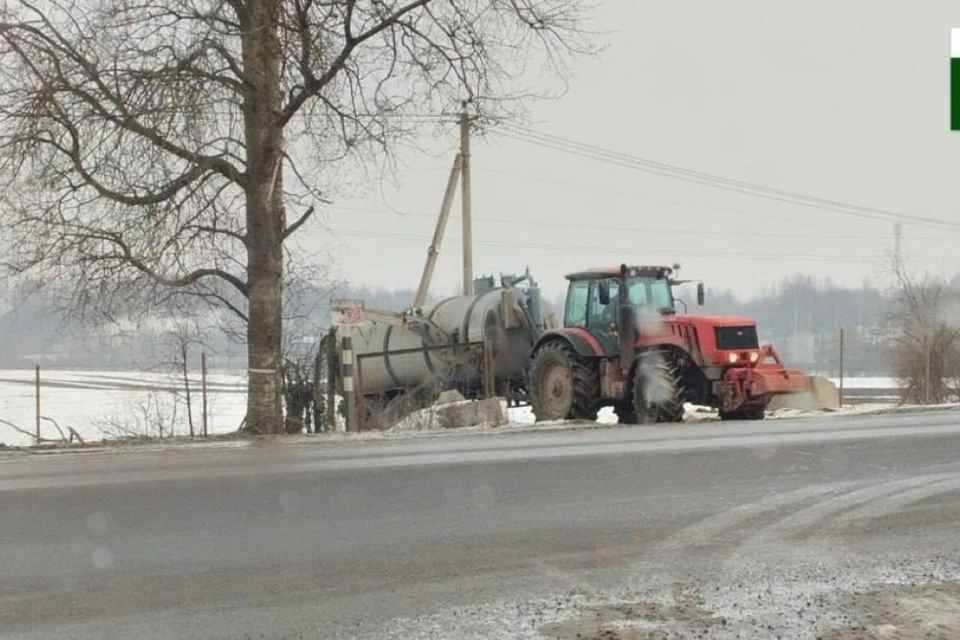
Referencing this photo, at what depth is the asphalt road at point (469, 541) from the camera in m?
5.10

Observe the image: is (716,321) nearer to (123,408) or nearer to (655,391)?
(655,391)

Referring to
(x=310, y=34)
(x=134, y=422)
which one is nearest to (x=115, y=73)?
(x=310, y=34)

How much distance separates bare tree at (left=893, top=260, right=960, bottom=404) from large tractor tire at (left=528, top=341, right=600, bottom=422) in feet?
45.8

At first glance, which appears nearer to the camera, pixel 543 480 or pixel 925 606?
pixel 925 606

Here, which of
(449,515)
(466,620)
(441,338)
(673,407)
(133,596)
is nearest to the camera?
(466,620)

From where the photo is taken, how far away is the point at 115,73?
1527 cm

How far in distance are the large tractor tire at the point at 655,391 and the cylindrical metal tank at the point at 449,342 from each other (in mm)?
4631

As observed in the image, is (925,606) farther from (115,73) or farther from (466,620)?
(115,73)

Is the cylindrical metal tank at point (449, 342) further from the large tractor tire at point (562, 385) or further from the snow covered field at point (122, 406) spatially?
the snow covered field at point (122, 406)

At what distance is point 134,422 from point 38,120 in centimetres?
801

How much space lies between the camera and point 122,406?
25.8 m

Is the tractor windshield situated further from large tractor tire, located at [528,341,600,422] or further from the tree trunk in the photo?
the tree trunk

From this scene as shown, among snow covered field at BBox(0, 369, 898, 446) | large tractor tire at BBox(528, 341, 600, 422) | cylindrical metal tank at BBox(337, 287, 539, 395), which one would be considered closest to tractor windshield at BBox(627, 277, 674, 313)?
large tractor tire at BBox(528, 341, 600, 422)

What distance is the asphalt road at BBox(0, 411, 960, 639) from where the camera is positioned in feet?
16.7
